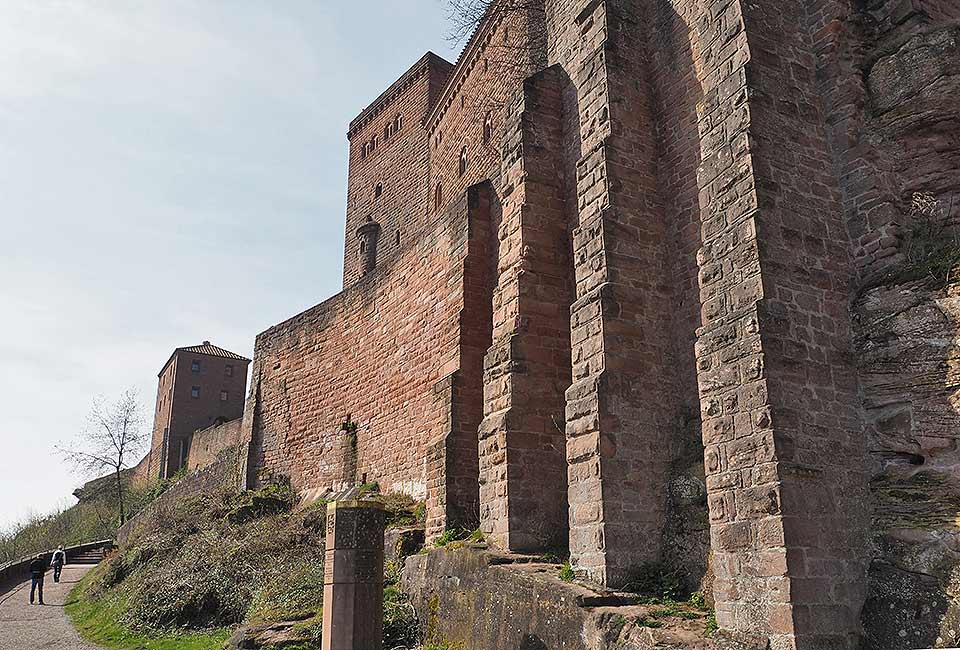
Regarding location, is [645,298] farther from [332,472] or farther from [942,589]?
[332,472]

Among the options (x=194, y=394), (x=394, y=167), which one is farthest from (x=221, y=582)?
(x=194, y=394)

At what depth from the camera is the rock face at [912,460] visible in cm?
616

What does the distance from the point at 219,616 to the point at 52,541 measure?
28.8 meters

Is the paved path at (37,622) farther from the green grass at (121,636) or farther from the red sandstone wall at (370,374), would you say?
the red sandstone wall at (370,374)

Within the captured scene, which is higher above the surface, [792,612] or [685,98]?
[685,98]

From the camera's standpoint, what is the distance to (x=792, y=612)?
6.17 metres

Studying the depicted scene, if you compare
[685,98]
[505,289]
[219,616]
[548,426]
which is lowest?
[219,616]

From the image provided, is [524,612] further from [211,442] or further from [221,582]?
[211,442]

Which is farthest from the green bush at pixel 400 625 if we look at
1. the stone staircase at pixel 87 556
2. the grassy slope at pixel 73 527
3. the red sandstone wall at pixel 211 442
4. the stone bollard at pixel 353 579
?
the grassy slope at pixel 73 527

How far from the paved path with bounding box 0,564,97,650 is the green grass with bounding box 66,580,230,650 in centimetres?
23

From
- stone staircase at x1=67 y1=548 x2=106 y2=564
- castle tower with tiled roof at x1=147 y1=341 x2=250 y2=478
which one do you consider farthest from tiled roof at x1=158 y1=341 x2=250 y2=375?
stone staircase at x1=67 y1=548 x2=106 y2=564

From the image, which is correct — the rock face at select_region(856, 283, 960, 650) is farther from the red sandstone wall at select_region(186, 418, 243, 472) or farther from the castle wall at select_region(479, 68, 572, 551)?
the red sandstone wall at select_region(186, 418, 243, 472)

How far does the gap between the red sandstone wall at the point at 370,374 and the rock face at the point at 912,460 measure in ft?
22.1

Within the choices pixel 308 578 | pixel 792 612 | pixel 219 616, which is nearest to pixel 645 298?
pixel 792 612
